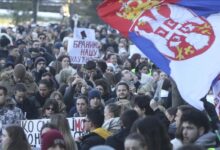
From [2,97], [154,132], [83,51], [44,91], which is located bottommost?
[154,132]

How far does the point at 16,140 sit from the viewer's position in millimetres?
10852

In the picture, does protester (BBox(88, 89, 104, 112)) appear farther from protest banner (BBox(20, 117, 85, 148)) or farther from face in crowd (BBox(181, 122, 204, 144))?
face in crowd (BBox(181, 122, 204, 144))

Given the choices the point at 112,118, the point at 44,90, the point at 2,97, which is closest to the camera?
the point at 112,118

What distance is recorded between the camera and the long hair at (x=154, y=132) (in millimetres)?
9891

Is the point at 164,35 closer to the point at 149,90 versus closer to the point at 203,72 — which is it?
the point at 203,72

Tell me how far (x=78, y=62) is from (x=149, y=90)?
4.03 metres

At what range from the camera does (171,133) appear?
1241 centimetres

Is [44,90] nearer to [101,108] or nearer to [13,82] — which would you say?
[13,82]

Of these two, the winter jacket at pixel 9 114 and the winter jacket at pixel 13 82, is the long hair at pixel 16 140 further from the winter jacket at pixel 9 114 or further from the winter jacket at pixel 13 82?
the winter jacket at pixel 13 82

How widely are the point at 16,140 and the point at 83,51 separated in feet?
42.8

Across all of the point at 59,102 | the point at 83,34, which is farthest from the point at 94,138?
the point at 83,34

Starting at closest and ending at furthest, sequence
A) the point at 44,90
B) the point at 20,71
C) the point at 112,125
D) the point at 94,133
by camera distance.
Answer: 1. the point at 94,133
2. the point at 112,125
3. the point at 44,90
4. the point at 20,71

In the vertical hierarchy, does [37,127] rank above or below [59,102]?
below

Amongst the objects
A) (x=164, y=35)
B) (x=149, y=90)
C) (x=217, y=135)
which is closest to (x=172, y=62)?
(x=164, y=35)
